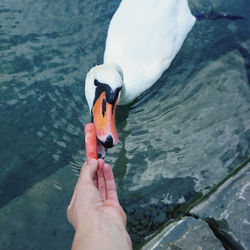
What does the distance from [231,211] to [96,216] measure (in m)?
0.95

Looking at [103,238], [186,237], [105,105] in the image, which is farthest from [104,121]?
[103,238]

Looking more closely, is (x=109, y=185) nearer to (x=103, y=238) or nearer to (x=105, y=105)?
(x=103, y=238)

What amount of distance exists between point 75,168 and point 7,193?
1.50ft

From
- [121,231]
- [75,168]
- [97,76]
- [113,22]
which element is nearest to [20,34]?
[113,22]

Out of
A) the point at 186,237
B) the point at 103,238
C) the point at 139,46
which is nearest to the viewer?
the point at 103,238

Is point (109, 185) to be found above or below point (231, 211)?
above

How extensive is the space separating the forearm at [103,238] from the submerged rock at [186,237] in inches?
26.3

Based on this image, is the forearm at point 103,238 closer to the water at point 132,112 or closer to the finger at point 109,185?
the finger at point 109,185

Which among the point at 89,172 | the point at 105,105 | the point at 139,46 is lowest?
the point at 89,172

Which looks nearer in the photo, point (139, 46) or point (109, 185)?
point (109, 185)

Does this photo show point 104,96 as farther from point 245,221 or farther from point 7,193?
point 245,221

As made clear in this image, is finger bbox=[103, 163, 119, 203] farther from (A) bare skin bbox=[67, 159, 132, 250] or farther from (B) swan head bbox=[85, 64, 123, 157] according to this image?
(B) swan head bbox=[85, 64, 123, 157]

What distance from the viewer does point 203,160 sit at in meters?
2.26

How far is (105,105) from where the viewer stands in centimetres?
203
